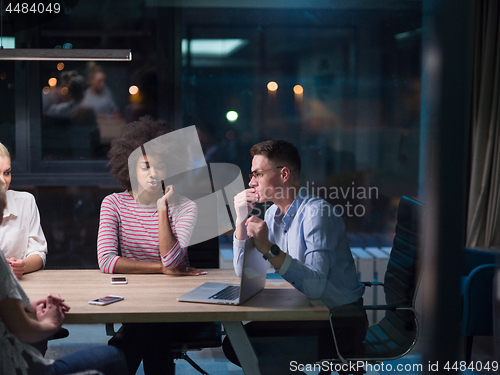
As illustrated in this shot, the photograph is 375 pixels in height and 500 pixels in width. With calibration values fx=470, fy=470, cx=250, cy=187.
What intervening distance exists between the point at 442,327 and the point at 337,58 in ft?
6.34

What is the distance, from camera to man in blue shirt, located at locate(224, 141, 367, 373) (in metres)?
1.85

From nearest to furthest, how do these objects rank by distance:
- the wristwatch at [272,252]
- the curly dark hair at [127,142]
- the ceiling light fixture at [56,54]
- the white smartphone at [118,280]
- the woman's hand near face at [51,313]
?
the woman's hand near face at [51,313], the wristwatch at [272,252], the white smartphone at [118,280], the ceiling light fixture at [56,54], the curly dark hair at [127,142]

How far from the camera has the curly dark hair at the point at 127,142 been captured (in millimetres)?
2781

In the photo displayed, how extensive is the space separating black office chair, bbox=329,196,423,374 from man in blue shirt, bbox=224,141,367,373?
0.22 ft

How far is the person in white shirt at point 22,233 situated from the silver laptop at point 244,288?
88 centimetres

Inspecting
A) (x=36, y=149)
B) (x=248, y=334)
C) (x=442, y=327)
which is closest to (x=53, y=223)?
(x=36, y=149)

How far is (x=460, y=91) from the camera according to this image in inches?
42.6

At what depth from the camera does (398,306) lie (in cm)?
200

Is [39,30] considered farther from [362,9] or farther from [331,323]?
[331,323]

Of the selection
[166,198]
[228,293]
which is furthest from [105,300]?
[166,198]

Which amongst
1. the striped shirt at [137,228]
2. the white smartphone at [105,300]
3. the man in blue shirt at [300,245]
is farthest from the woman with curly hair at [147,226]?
the white smartphone at [105,300]

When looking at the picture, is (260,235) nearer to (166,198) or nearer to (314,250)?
(314,250)

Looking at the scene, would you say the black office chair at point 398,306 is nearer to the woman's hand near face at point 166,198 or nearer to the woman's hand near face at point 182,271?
the woman's hand near face at point 182,271

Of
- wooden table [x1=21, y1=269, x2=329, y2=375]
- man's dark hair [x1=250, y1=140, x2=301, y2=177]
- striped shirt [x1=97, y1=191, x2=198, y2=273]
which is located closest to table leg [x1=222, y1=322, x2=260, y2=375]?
wooden table [x1=21, y1=269, x2=329, y2=375]
